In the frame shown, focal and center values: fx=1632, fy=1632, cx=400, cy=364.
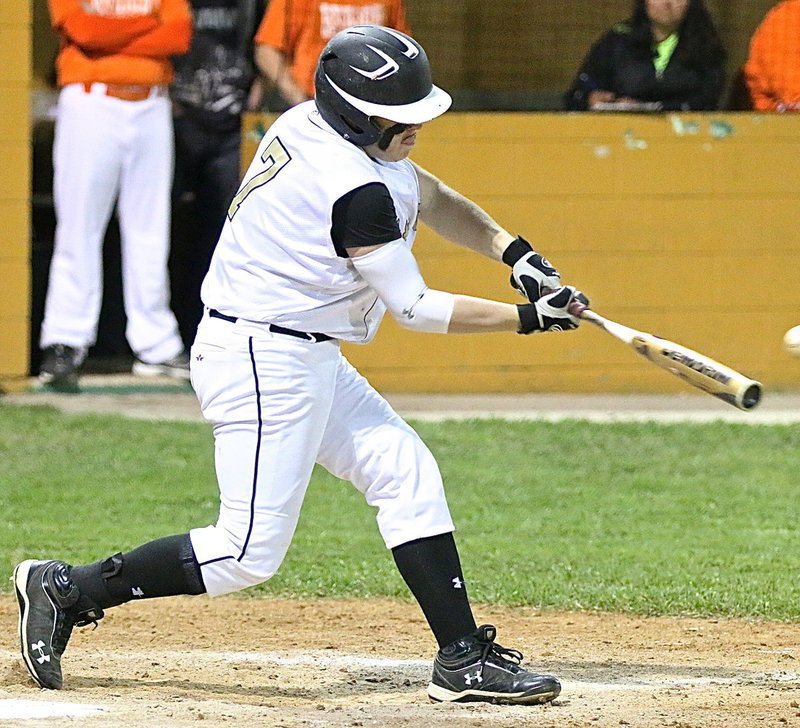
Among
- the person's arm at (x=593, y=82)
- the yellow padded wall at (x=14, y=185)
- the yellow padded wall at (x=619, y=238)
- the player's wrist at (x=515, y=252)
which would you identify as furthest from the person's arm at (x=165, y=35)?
the player's wrist at (x=515, y=252)

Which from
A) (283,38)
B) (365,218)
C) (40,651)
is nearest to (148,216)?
(283,38)

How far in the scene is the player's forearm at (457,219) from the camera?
489cm

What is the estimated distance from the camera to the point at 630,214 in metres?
9.88

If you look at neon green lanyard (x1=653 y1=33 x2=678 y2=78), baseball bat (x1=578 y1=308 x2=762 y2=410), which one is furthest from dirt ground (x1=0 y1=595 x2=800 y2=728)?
neon green lanyard (x1=653 y1=33 x2=678 y2=78)

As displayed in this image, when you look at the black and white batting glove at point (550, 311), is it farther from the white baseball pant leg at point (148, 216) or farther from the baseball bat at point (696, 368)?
the white baseball pant leg at point (148, 216)

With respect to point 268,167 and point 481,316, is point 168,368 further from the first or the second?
point 481,316

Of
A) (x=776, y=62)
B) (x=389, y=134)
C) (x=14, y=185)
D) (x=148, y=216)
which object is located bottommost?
(x=148, y=216)

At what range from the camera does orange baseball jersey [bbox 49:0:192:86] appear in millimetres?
9125

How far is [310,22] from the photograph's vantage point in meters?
9.37

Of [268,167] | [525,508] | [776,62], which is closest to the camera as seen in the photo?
[268,167]

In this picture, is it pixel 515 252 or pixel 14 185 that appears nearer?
pixel 515 252

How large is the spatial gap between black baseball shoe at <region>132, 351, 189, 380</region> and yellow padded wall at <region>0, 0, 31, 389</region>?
68cm

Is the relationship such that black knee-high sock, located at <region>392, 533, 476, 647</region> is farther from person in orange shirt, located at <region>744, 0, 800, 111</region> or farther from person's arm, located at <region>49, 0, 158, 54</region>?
Answer: person in orange shirt, located at <region>744, 0, 800, 111</region>

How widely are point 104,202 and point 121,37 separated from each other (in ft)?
3.11
